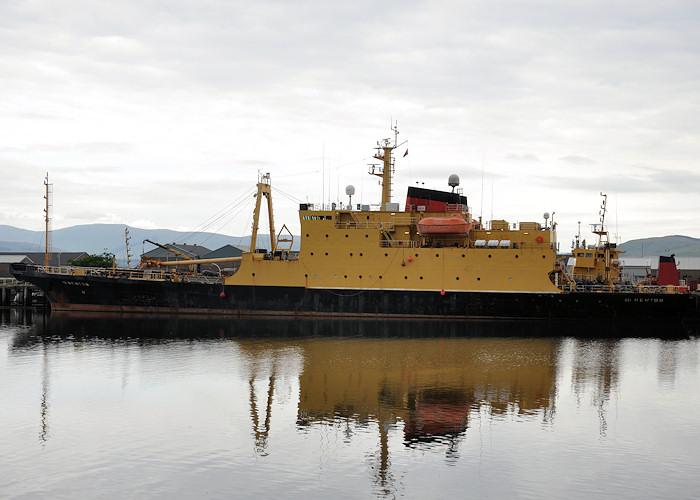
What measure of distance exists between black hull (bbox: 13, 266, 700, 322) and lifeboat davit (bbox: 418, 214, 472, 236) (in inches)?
130

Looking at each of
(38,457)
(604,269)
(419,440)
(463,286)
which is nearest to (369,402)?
(419,440)

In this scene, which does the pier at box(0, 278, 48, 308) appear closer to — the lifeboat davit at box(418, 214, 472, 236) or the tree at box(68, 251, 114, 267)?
the tree at box(68, 251, 114, 267)

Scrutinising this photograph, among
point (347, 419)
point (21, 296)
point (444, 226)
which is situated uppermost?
point (444, 226)

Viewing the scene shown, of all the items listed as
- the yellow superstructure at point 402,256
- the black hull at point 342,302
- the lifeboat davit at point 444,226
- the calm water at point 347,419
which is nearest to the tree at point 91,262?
the black hull at point 342,302

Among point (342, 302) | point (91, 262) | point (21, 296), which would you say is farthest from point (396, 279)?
point (91, 262)

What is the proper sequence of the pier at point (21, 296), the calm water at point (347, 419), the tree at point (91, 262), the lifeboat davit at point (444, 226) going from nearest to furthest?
1. the calm water at point (347, 419)
2. the lifeboat davit at point (444, 226)
3. the pier at point (21, 296)
4. the tree at point (91, 262)

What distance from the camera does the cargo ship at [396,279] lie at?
34500mm

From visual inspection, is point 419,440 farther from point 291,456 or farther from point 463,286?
point 463,286

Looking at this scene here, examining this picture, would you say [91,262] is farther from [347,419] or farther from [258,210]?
[347,419]

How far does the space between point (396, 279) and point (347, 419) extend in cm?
1997

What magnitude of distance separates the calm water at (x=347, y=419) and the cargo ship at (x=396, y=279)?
7343 millimetres

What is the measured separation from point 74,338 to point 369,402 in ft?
54.1

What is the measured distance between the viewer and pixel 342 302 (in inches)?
1411

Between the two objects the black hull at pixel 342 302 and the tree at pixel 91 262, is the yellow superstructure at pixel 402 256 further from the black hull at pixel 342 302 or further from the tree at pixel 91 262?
the tree at pixel 91 262
